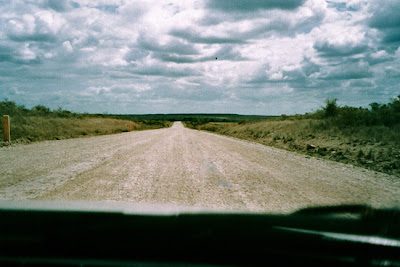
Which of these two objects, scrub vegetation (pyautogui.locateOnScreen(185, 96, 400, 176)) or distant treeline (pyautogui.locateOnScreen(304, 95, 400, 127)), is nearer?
scrub vegetation (pyautogui.locateOnScreen(185, 96, 400, 176))

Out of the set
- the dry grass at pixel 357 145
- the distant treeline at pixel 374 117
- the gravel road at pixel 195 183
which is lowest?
the gravel road at pixel 195 183

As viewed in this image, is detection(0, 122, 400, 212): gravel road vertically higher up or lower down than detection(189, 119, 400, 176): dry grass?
lower down

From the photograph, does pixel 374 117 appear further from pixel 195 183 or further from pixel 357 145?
pixel 195 183

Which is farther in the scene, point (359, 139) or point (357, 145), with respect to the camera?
point (359, 139)

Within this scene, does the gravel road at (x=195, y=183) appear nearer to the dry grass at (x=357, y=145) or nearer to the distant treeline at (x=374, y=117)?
the dry grass at (x=357, y=145)

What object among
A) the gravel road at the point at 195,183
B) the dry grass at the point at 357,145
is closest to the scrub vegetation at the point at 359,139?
the dry grass at the point at 357,145

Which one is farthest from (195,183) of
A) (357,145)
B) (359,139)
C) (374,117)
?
(374,117)

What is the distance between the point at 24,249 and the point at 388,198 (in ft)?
19.1

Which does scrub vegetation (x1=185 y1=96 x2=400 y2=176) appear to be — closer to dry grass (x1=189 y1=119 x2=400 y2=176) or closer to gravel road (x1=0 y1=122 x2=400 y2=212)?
dry grass (x1=189 y1=119 x2=400 y2=176)

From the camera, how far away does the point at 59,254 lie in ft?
5.47

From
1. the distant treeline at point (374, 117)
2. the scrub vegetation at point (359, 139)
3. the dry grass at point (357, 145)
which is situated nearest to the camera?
the dry grass at point (357, 145)

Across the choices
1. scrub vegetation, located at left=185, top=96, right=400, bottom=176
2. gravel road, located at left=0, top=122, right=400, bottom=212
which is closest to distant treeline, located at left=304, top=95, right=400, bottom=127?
scrub vegetation, located at left=185, top=96, right=400, bottom=176

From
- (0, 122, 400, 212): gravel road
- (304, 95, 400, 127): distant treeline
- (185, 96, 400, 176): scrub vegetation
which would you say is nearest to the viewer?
(0, 122, 400, 212): gravel road

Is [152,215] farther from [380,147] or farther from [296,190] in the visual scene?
[380,147]
